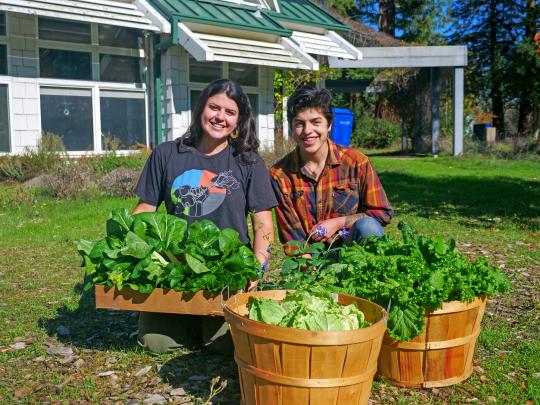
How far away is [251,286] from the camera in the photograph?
11.2ft

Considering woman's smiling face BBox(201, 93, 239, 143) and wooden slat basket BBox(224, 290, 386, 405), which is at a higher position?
woman's smiling face BBox(201, 93, 239, 143)

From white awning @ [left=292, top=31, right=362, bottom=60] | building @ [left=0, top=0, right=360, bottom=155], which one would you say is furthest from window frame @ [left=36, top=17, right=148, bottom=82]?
white awning @ [left=292, top=31, right=362, bottom=60]

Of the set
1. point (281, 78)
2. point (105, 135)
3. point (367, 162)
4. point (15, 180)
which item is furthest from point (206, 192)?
point (281, 78)

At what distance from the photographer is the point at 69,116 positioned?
11664 mm

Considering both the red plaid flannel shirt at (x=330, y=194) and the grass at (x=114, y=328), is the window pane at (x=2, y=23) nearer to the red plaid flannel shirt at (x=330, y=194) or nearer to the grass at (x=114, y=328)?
the grass at (x=114, y=328)

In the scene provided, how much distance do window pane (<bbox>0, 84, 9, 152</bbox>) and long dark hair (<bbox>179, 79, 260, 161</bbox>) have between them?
8017 millimetres

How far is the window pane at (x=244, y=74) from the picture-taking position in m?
13.6

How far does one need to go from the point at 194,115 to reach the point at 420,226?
4.56 meters

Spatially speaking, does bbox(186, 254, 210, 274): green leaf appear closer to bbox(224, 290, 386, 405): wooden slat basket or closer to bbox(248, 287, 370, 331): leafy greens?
bbox(248, 287, 370, 331): leafy greens

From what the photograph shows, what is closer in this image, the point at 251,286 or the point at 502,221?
the point at 251,286

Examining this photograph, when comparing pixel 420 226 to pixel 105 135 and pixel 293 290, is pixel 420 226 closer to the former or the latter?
pixel 293 290

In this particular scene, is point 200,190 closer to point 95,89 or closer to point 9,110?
point 9,110

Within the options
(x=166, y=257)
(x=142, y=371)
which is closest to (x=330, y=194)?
(x=166, y=257)

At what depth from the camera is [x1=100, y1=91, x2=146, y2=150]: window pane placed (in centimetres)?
1208
